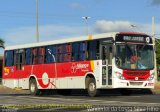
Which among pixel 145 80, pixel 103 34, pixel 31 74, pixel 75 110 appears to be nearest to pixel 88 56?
pixel 103 34

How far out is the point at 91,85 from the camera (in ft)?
92.7

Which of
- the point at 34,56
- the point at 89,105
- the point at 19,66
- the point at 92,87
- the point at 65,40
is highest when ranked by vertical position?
the point at 65,40

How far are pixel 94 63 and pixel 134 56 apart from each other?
85.9 inches

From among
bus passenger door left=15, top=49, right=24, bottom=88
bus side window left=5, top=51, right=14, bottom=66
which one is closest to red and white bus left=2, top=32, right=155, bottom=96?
bus passenger door left=15, top=49, right=24, bottom=88

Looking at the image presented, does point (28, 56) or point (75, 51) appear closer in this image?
point (75, 51)

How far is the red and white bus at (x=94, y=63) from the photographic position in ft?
88.7

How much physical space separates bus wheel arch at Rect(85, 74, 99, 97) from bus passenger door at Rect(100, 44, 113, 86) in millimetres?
732

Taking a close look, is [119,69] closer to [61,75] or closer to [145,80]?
[145,80]

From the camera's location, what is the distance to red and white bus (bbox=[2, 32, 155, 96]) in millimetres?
27031

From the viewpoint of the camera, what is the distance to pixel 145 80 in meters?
27.6

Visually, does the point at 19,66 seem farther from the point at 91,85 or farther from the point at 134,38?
the point at 134,38

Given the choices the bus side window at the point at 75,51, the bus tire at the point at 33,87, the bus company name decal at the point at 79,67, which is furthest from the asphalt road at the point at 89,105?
the bus tire at the point at 33,87

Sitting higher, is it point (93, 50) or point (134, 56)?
point (93, 50)

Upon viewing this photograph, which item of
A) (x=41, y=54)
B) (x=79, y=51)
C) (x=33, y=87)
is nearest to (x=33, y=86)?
(x=33, y=87)
